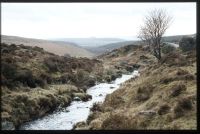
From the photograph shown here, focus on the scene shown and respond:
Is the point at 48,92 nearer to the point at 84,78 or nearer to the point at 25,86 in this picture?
the point at 25,86

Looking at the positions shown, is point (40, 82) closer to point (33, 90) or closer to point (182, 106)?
point (33, 90)

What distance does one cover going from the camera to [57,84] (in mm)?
29375

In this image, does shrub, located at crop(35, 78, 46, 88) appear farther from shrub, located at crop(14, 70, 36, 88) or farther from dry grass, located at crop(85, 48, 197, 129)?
dry grass, located at crop(85, 48, 197, 129)

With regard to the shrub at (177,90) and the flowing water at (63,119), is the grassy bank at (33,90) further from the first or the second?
the shrub at (177,90)

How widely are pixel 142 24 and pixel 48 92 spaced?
2135 centimetres

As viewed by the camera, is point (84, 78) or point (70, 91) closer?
point (70, 91)

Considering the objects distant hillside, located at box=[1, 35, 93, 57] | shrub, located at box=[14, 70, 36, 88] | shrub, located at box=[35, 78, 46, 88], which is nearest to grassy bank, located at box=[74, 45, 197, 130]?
shrub, located at box=[14, 70, 36, 88]

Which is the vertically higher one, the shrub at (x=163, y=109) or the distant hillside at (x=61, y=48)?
the shrub at (x=163, y=109)

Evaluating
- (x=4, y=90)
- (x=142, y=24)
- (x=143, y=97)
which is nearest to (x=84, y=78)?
(x=142, y=24)

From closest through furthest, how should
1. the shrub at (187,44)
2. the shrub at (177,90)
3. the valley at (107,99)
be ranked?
the valley at (107,99) < the shrub at (177,90) < the shrub at (187,44)

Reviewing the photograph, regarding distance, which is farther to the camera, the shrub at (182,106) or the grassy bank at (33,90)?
the grassy bank at (33,90)

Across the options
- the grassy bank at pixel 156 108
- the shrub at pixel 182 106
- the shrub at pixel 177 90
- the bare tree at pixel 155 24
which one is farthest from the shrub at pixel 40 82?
the bare tree at pixel 155 24

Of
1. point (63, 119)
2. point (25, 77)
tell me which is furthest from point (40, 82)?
point (63, 119)

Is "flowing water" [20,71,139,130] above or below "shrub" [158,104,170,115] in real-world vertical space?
below
